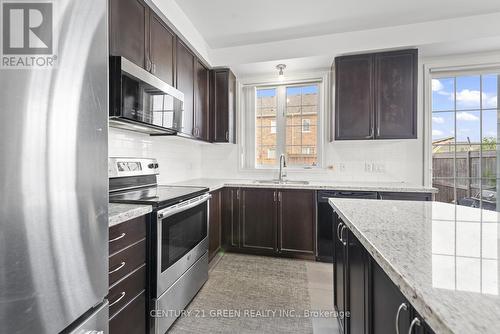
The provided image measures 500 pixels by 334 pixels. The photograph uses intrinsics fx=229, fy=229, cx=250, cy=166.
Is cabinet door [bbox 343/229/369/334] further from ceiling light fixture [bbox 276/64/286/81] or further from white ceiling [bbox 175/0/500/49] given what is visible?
ceiling light fixture [bbox 276/64/286/81]

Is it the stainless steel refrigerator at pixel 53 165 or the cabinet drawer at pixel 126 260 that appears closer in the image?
the stainless steel refrigerator at pixel 53 165

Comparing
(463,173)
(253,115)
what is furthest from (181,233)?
(463,173)

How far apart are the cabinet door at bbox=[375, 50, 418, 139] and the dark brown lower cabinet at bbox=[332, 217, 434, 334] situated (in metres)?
1.85

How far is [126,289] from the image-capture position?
3.99 ft

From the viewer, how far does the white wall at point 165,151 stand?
2.04 m

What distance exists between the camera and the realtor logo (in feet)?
1.80

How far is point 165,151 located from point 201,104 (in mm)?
734

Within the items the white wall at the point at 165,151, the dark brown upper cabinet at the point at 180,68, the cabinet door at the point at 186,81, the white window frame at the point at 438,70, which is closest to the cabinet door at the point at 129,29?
the dark brown upper cabinet at the point at 180,68

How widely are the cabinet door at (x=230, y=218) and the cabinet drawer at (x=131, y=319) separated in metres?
1.58

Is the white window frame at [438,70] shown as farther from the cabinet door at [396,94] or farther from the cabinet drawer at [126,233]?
the cabinet drawer at [126,233]

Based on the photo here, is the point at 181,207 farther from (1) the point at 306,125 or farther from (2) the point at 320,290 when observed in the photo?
(1) the point at 306,125

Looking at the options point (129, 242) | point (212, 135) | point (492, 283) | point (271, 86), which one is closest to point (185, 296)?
point (129, 242)

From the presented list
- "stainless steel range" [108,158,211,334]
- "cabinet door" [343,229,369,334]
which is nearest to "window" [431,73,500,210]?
"cabinet door" [343,229,369,334]

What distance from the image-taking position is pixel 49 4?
2.07 feet
